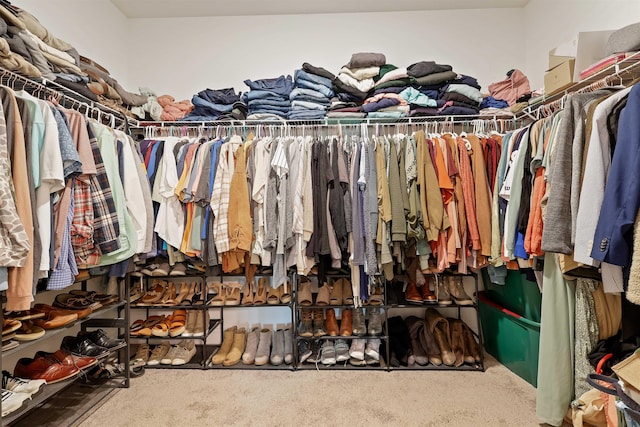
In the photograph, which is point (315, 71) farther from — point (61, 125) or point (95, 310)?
point (95, 310)

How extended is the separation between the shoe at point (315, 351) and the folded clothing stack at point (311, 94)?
170 cm

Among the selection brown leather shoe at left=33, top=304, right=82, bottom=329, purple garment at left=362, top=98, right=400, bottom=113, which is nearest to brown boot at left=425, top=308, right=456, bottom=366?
purple garment at left=362, top=98, right=400, bottom=113

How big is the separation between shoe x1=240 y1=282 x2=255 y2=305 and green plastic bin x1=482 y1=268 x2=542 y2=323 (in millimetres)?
1843

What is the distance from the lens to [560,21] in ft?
7.75

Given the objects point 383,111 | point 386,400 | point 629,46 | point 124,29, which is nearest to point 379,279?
point 386,400

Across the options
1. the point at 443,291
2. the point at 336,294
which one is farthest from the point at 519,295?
the point at 336,294

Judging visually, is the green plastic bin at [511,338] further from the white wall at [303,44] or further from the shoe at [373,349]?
the white wall at [303,44]

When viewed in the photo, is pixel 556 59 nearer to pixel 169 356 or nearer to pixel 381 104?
pixel 381 104

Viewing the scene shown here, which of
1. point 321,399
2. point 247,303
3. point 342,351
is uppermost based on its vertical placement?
point 247,303

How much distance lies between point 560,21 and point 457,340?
7.86ft

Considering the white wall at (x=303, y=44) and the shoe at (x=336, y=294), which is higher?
the white wall at (x=303, y=44)

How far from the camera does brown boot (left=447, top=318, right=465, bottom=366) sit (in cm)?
228

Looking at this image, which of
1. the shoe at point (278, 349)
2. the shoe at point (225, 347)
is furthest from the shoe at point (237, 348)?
A: the shoe at point (278, 349)

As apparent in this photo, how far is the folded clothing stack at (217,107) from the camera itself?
2.56m
